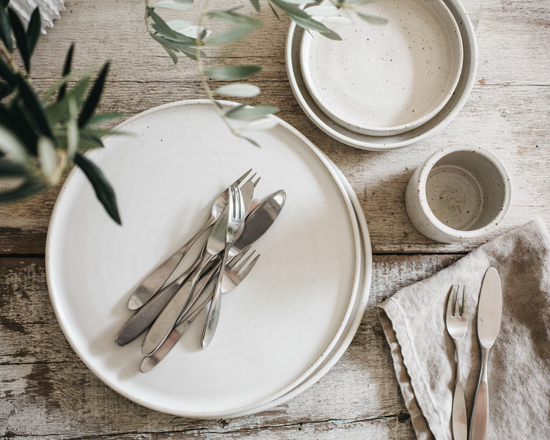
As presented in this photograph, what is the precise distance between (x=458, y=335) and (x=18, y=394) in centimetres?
60

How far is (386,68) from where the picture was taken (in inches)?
23.6

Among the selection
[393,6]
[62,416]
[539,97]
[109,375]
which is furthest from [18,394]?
[539,97]

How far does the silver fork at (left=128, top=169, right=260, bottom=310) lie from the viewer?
52 cm

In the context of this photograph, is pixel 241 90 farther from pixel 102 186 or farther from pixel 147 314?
pixel 147 314

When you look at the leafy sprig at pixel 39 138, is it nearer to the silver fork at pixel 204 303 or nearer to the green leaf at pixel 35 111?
the green leaf at pixel 35 111

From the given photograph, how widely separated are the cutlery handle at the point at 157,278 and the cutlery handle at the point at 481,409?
0.42 metres

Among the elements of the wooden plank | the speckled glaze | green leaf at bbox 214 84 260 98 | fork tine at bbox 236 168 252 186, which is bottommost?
the wooden plank

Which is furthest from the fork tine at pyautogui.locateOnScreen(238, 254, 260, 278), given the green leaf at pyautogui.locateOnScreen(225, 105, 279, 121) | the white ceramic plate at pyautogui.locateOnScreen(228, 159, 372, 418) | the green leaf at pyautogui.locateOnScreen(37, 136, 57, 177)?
the green leaf at pyautogui.locateOnScreen(37, 136, 57, 177)

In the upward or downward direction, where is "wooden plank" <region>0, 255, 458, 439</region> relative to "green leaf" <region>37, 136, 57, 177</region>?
downward

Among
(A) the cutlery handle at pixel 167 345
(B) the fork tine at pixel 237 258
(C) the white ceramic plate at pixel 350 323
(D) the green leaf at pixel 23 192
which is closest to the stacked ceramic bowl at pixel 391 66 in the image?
(C) the white ceramic plate at pixel 350 323

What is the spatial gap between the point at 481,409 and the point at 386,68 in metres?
0.48

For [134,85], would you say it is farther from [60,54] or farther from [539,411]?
[539,411]

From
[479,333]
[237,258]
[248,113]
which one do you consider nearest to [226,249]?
[237,258]

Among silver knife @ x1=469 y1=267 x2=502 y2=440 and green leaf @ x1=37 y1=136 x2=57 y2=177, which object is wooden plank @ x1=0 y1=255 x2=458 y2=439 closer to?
silver knife @ x1=469 y1=267 x2=502 y2=440
